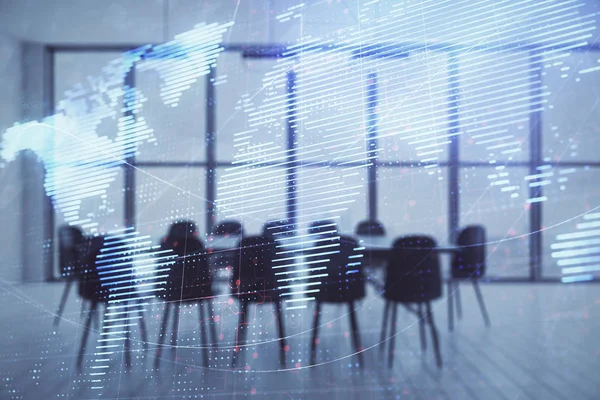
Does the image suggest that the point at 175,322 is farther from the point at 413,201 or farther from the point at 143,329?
the point at 413,201

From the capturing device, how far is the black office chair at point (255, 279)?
143 cm

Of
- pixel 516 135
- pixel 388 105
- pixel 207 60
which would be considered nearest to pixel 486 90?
pixel 516 135

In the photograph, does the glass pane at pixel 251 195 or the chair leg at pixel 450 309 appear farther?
the chair leg at pixel 450 309

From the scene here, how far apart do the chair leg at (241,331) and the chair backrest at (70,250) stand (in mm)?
670

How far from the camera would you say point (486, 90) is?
1442 mm

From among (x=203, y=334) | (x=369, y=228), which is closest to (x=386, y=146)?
(x=369, y=228)

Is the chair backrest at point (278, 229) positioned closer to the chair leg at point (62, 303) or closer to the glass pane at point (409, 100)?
the glass pane at point (409, 100)

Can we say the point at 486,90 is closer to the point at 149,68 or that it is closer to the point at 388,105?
the point at 388,105

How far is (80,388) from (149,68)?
1281 millimetres

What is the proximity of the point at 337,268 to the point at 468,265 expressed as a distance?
56cm

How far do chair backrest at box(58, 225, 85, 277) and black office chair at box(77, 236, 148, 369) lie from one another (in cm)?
3

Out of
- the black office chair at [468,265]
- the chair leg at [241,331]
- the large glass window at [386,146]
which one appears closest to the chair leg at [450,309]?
the black office chair at [468,265]

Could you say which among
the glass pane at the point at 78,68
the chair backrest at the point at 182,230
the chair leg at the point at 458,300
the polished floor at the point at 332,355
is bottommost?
the polished floor at the point at 332,355

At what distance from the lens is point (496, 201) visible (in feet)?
4.89
